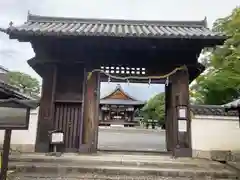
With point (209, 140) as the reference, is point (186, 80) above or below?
above

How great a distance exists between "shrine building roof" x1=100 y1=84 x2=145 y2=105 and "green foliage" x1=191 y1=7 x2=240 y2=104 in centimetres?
2219

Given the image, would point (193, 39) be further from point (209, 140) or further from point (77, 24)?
point (77, 24)

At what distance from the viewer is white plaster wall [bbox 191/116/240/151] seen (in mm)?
8125

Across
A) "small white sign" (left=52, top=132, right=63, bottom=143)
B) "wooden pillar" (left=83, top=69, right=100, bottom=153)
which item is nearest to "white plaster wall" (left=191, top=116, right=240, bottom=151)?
"wooden pillar" (left=83, top=69, right=100, bottom=153)

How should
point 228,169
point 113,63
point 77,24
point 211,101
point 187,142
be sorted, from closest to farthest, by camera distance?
1. point 228,169
2. point 187,142
3. point 113,63
4. point 77,24
5. point 211,101

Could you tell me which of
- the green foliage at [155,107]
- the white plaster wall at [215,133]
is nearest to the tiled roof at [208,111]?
the white plaster wall at [215,133]

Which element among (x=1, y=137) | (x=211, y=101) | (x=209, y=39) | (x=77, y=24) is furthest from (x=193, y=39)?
(x=211, y=101)

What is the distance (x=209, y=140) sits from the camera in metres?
8.27

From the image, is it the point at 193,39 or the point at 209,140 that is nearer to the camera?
the point at 193,39

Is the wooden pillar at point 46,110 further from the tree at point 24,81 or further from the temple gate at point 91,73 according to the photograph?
the tree at point 24,81

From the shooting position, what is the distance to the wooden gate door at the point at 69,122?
8008 millimetres

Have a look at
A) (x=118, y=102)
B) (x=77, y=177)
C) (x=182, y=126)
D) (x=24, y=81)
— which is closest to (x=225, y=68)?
(x=182, y=126)

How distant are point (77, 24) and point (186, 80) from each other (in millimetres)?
4380

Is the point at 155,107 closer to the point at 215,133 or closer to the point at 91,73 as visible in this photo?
the point at 215,133
